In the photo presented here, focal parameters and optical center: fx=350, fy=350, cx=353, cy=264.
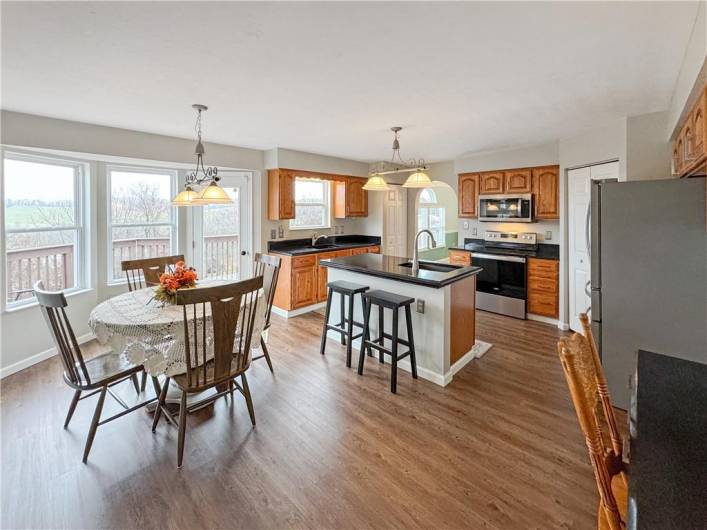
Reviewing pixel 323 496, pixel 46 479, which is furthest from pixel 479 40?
pixel 46 479

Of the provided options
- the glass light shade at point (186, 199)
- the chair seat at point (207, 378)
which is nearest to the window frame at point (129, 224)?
the glass light shade at point (186, 199)

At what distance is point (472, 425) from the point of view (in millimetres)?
2480

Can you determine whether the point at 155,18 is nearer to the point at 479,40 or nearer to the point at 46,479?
the point at 479,40

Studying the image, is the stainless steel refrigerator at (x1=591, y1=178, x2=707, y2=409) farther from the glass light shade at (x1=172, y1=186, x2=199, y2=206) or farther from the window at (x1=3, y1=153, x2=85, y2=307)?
the window at (x1=3, y1=153, x2=85, y2=307)

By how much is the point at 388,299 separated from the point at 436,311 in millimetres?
439

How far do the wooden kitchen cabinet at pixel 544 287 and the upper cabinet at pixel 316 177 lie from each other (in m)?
3.01

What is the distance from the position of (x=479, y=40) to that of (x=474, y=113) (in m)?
1.46

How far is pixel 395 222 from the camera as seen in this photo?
664 centimetres

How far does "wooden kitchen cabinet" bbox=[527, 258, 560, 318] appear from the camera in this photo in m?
4.64

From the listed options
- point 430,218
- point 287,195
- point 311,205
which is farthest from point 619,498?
point 430,218

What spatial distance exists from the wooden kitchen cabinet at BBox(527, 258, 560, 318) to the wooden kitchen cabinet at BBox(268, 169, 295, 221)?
3.54 metres

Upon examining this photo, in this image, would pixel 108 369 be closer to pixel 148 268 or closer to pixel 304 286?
pixel 148 268

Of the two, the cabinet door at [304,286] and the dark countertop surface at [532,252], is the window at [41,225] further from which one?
the dark countertop surface at [532,252]

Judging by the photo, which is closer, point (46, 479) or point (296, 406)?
point (46, 479)
